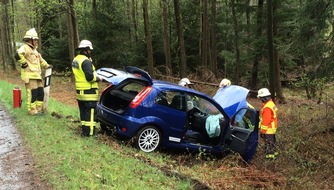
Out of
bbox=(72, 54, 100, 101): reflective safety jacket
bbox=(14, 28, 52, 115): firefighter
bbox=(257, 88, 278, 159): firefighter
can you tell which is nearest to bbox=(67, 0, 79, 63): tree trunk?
bbox=(14, 28, 52, 115): firefighter

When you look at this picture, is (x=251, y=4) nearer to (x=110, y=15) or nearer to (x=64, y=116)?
(x=110, y=15)

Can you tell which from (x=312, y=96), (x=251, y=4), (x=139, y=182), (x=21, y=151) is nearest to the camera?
(x=139, y=182)

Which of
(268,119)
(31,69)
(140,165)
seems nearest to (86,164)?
(140,165)

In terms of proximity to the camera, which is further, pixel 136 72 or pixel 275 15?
pixel 275 15

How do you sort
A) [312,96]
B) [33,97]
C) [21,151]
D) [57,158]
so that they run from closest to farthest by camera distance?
[57,158] < [21,151] < [33,97] < [312,96]

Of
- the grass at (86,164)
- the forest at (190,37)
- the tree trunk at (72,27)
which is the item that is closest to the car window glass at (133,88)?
the grass at (86,164)

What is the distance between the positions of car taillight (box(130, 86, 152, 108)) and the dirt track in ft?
7.10

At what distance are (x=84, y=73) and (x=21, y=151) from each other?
77.1 inches

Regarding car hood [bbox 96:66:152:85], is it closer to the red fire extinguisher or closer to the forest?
the red fire extinguisher

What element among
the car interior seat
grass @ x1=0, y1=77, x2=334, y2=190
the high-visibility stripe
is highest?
the car interior seat

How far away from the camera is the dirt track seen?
4.76 meters

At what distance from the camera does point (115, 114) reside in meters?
7.16

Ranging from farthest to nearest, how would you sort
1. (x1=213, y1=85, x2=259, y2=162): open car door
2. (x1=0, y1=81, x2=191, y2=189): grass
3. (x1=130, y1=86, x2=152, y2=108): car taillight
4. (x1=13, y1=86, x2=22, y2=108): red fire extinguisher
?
(x1=13, y1=86, x2=22, y2=108): red fire extinguisher, (x1=213, y1=85, x2=259, y2=162): open car door, (x1=130, y1=86, x2=152, y2=108): car taillight, (x1=0, y1=81, x2=191, y2=189): grass

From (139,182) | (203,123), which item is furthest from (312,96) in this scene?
(139,182)
